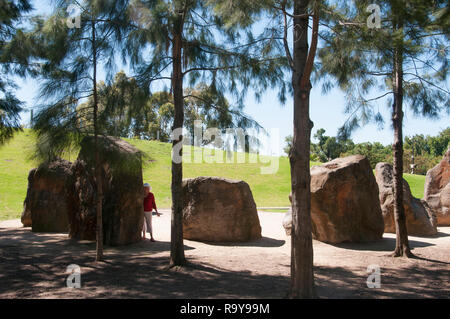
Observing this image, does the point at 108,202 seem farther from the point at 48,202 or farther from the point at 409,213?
the point at 409,213

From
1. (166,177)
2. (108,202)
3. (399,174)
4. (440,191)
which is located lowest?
(108,202)

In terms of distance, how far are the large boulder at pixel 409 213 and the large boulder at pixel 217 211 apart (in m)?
4.32

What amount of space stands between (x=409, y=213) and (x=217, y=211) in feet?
18.3

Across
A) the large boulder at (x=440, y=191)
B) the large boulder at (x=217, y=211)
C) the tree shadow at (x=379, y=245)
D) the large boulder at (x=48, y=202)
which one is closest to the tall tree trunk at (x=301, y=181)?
the tree shadow at (x=379, y=245)

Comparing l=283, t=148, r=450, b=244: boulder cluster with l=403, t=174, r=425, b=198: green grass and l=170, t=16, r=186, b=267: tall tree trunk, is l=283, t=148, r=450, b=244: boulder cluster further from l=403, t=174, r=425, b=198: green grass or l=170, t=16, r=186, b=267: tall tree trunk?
l=403, t=174, r=425, b=198: green grass

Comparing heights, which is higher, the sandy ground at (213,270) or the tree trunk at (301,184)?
the tree trunk at (301,184)

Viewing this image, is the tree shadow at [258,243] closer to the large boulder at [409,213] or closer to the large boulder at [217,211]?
the large boulder at [217,211]

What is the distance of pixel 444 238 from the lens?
10.4m

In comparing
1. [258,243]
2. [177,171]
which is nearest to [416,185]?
[258,243]

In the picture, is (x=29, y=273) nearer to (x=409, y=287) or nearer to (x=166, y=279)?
(x=166, y=279)

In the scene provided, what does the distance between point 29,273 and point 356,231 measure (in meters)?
7.21

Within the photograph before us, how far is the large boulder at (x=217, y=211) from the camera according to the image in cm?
952

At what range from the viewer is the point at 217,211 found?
31.2ft

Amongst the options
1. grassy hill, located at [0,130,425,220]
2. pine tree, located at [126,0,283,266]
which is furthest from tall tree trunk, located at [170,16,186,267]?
grassy hill, located at [0,130,425,220]
